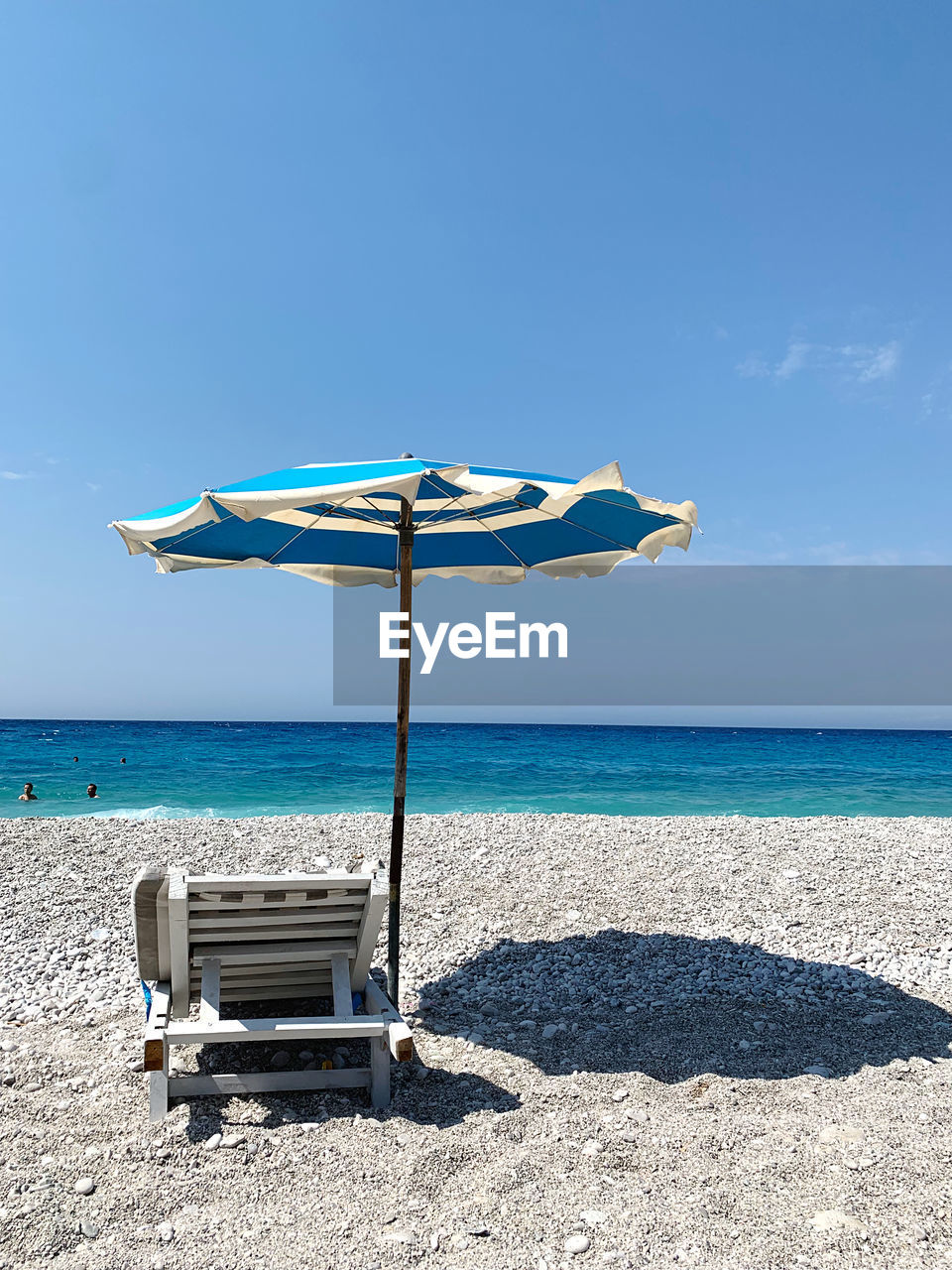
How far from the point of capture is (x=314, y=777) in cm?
2253

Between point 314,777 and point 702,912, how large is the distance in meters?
18.1

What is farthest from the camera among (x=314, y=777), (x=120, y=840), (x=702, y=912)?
(x=314, y=777)

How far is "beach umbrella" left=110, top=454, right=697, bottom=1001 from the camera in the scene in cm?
306

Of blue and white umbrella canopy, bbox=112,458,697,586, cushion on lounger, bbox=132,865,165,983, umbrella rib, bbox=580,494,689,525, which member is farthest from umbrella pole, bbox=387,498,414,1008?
cushion on lounger, bbox=132,865,165,983

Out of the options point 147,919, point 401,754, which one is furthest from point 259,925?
point 401,754

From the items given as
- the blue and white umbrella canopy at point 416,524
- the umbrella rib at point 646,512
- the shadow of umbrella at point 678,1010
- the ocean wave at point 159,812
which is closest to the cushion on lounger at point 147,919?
the shadow of umbrella at point 678,1010

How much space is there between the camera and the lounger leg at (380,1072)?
3.13 meters

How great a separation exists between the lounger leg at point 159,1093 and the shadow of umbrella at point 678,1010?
1.38 meters

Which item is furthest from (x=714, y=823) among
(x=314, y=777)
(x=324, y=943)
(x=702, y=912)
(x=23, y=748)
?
(x=23, y=748)

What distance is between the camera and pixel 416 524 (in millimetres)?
4082

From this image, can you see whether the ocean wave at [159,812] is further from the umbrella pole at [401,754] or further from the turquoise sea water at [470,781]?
the umbrella pole at [401,754]

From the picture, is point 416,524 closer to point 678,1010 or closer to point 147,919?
point 147,919

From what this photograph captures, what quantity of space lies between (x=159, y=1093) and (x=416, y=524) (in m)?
2.76

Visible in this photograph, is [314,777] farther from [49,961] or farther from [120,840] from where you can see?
[49,961]
